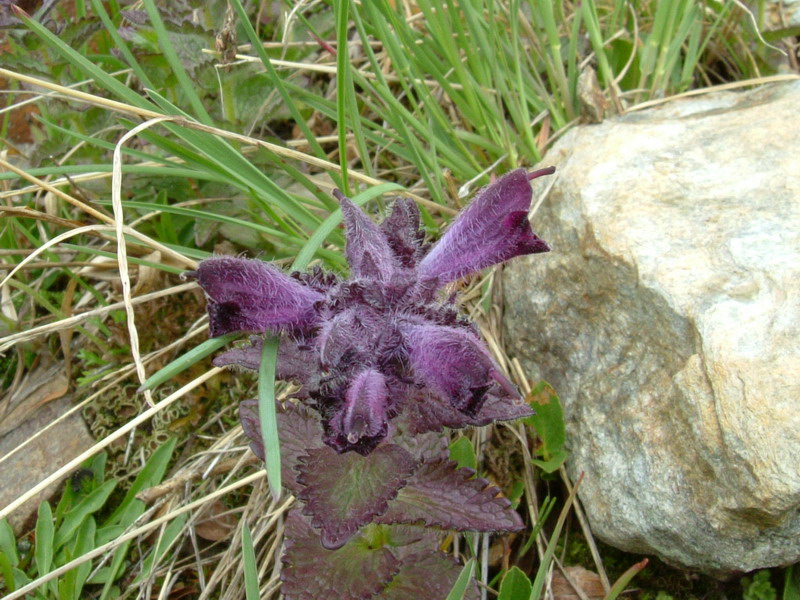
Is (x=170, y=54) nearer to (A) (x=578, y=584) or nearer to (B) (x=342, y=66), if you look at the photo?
(B) (x=342, y=66)

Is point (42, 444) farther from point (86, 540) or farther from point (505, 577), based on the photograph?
point (505, 577)

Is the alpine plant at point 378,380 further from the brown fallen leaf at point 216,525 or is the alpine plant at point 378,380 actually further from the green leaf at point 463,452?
the brown fallen leaf at point 216,525

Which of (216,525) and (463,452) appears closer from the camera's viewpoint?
(463,452)

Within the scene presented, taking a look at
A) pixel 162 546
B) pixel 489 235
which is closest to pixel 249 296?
pixel 489 235

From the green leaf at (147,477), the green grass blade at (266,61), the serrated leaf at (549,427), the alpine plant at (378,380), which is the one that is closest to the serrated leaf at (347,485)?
the alpine plant at (378,380)

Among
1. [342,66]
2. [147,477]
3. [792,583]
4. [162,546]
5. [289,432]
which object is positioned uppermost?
[342,66]

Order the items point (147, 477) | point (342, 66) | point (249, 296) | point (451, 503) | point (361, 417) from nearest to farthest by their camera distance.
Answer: point (361, 417)
point (249, 296)
point (451, 503)
point (342, 66)
point (147, 477)
